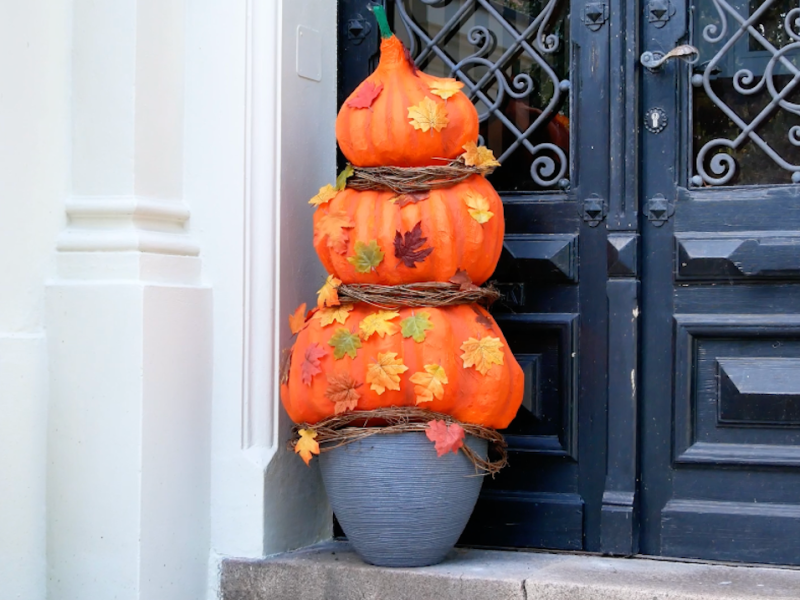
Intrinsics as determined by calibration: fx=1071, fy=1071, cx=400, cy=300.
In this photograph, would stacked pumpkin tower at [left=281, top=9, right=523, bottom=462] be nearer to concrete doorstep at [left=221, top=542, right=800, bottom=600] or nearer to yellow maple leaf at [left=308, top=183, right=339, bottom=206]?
yellow maple leaf at [left=308, top=183, right=339, bottom=206]

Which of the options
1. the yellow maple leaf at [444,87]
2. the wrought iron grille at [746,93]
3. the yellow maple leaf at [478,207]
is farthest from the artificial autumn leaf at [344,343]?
the wrought iron grille at [746,93]

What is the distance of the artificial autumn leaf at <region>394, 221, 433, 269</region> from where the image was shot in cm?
277

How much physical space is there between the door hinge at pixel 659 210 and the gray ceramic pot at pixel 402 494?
835mm

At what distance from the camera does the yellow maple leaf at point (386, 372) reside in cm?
271

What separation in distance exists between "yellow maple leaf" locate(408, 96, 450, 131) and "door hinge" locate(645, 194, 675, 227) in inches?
26.8

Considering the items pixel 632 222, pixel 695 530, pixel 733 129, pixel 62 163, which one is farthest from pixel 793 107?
pixel 62 163

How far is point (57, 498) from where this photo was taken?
2.92 meters

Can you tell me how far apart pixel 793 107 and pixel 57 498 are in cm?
230

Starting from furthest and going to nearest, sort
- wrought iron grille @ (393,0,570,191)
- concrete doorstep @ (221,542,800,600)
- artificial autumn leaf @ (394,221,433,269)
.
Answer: wrought iron grille @ (393,0,570,191) < artificial autumn leaf @ (394,221,433,269) < concrete doorstep @ (221,542,800,600)

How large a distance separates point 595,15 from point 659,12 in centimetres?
18

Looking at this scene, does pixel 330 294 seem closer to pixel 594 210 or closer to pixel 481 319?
pixel 481 319

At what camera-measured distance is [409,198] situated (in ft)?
9.27

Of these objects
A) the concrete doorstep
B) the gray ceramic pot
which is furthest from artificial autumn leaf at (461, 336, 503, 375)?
the concrete doorstep

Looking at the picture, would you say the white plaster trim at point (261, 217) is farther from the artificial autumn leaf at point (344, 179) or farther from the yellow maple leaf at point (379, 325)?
the yellow maple leaf at point (379, 325)
